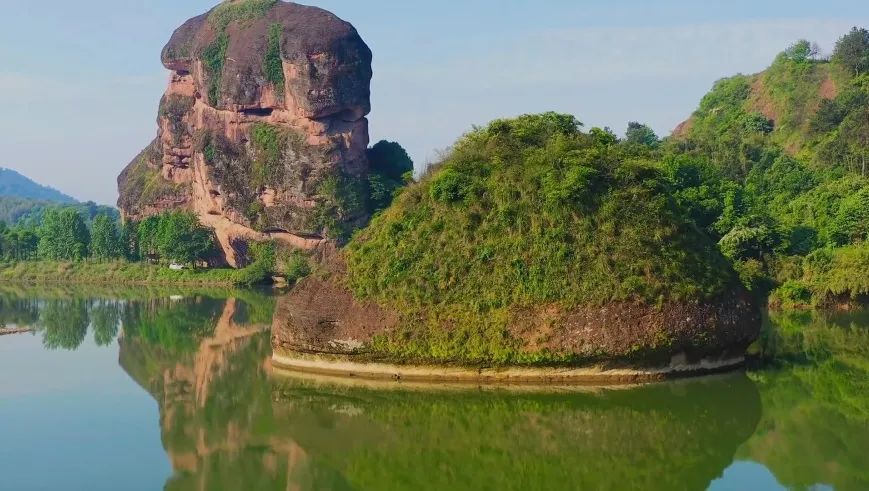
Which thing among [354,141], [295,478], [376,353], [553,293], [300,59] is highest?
[300,59]

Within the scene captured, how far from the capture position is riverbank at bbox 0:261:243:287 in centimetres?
5881

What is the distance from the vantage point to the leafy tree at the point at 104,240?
65500mm

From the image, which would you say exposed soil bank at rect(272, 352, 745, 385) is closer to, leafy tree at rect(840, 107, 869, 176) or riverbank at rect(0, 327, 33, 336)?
riverbank at rect(0, 327, 33, 336)

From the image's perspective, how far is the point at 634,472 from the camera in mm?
14430

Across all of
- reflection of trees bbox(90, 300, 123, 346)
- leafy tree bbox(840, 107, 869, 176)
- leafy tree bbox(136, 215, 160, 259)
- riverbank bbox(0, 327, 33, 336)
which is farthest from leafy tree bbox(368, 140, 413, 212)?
riverbank bbox(0, 327, 33, 336)

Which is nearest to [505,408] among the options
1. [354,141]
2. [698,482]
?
[698,482]

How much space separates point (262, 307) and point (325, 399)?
2271 cm

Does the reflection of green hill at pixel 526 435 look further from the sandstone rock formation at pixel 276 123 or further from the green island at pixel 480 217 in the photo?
the sandstone rock formation at pixel 276 123

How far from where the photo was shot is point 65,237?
67.1 meters

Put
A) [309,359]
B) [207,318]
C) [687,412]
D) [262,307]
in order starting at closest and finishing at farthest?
[687,412]
[309,359]
[207,318]
[262,307]

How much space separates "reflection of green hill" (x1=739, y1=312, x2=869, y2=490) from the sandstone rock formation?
3602cm

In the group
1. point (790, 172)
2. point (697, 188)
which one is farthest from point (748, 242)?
point (790, 172)

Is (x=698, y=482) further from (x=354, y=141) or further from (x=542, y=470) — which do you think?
(x=354, y=141)

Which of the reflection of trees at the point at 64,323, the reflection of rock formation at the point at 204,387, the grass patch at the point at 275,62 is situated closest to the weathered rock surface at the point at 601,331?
the reflection of rock formation at the point at 204,387
